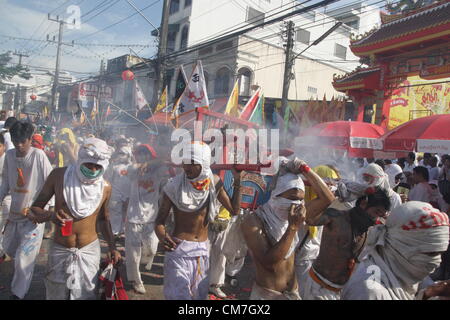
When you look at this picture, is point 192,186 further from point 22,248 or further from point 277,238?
point 22,248

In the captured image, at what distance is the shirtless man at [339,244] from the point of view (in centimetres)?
284

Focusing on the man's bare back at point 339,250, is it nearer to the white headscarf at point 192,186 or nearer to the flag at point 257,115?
the white headscarf at point 192,186

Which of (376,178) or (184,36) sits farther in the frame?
(184,36)

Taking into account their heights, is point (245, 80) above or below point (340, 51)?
below

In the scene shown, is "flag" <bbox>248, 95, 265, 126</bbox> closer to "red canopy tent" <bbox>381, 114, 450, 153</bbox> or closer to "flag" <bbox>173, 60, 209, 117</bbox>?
"flag" <bbox>173, 60, 209, 117</bbox>

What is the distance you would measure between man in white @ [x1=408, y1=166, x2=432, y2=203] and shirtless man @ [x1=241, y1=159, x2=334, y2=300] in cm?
423

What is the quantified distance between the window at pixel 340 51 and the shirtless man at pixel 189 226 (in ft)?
108

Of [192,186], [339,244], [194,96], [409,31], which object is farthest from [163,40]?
[339,244]

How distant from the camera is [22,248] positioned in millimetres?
3686

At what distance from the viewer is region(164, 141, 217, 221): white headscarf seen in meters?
3.18

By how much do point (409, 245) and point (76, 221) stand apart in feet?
8.58

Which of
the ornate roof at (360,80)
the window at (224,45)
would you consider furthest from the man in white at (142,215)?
the window at (224,45)

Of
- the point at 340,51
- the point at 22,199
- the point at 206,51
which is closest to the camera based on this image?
the point at 22,199
